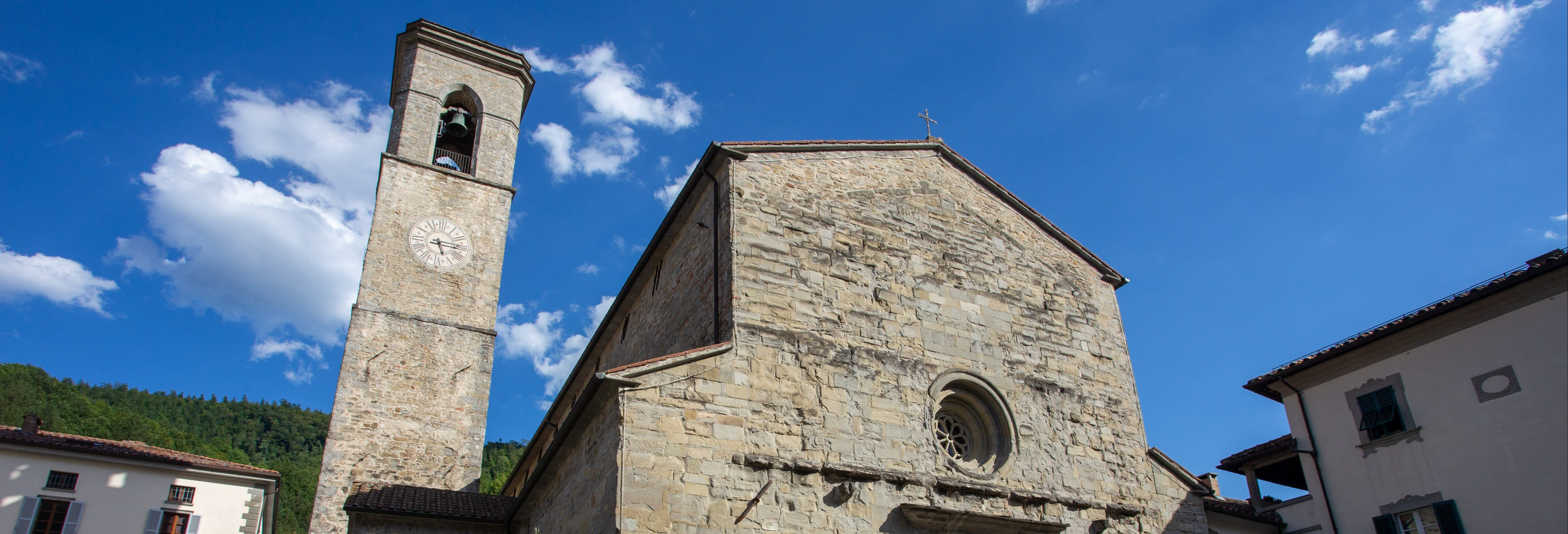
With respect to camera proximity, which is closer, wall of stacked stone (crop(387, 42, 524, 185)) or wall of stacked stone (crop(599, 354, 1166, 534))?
wall of stacked stone (crop(599, 354, 1166, 534))

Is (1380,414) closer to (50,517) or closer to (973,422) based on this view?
(973,422)

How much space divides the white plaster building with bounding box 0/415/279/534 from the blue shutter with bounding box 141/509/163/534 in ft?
0.04

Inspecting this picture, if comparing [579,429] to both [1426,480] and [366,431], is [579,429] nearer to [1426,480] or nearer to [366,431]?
[366,431]

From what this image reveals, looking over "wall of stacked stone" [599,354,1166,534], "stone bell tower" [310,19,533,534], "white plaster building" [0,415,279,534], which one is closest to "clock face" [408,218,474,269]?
"stone bell tower" [310,19,533,534]

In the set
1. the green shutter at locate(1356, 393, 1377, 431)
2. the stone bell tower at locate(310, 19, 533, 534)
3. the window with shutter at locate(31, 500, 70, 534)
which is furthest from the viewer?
the stone bell tower at locate(310, 19, 533, 534)

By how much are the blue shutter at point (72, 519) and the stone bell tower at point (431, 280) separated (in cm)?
491

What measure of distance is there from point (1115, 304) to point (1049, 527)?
15.7 feet

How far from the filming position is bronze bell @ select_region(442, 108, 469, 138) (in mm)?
21984

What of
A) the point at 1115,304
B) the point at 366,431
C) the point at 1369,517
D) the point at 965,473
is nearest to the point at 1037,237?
the point at 1115,304

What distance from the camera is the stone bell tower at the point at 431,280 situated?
17188 mm

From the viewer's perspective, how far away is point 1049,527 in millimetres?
10836

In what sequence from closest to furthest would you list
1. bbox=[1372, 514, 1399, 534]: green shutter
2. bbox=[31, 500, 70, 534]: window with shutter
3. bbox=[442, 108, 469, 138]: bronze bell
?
bbox=[1372, 514, 1399, 534]: green shutter < bbox=[31, 500, 70, 534]: window with shutter < bbox=[442, 108, 469, 138]: bronze bell

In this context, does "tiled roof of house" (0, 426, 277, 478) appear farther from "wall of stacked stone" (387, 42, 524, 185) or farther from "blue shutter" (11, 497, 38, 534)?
"wall of stacked stone" (387, 42, 524, 185)

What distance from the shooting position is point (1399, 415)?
12.6 m
